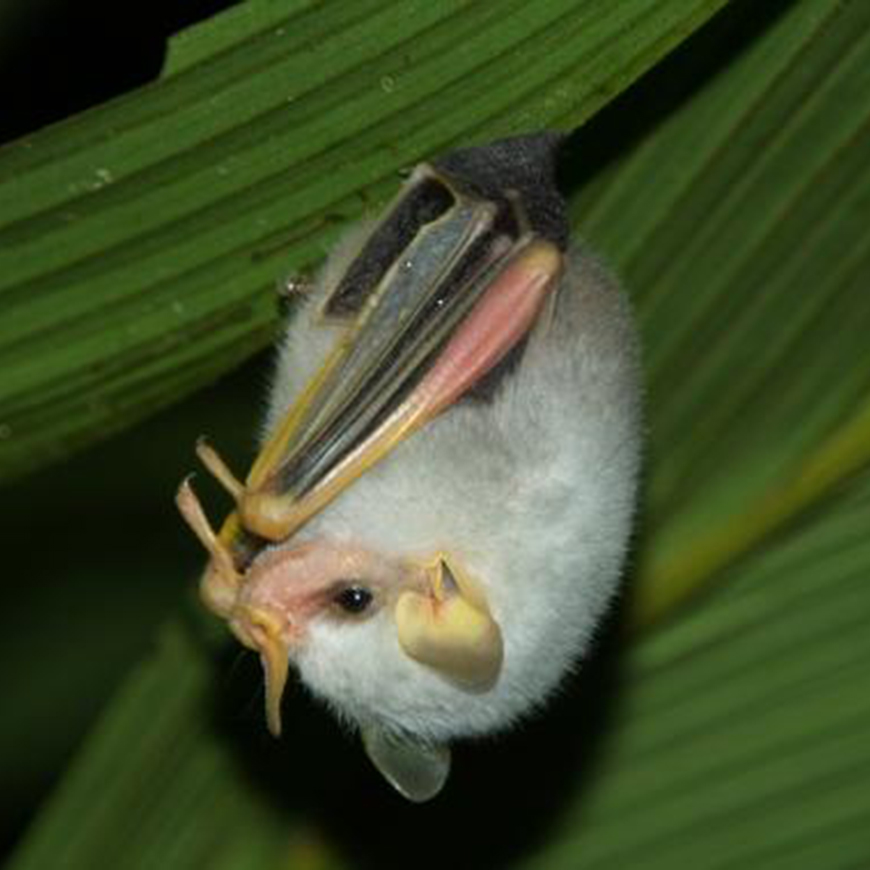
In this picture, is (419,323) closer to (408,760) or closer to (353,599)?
(353,599)

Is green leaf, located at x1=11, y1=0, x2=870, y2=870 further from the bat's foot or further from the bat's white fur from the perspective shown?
the bat's foot

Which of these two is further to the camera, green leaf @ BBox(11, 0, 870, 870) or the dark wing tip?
green leaf @ BBox(11, 0, 870, 870)

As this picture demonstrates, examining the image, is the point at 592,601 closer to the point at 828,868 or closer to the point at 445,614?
the point at 445,614

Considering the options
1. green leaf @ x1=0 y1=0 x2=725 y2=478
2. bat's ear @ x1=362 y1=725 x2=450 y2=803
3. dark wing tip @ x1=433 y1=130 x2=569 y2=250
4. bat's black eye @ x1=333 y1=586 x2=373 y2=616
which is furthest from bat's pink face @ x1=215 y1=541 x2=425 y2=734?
dark wing tip @ x1=433 y1=130 x2=569 y2=250

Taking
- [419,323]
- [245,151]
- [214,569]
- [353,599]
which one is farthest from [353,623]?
[245,151]

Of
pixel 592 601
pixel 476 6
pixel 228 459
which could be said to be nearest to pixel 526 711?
pixel 592 601

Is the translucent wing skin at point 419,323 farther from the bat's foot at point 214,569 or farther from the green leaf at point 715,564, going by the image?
the green leaf at point 715,564
